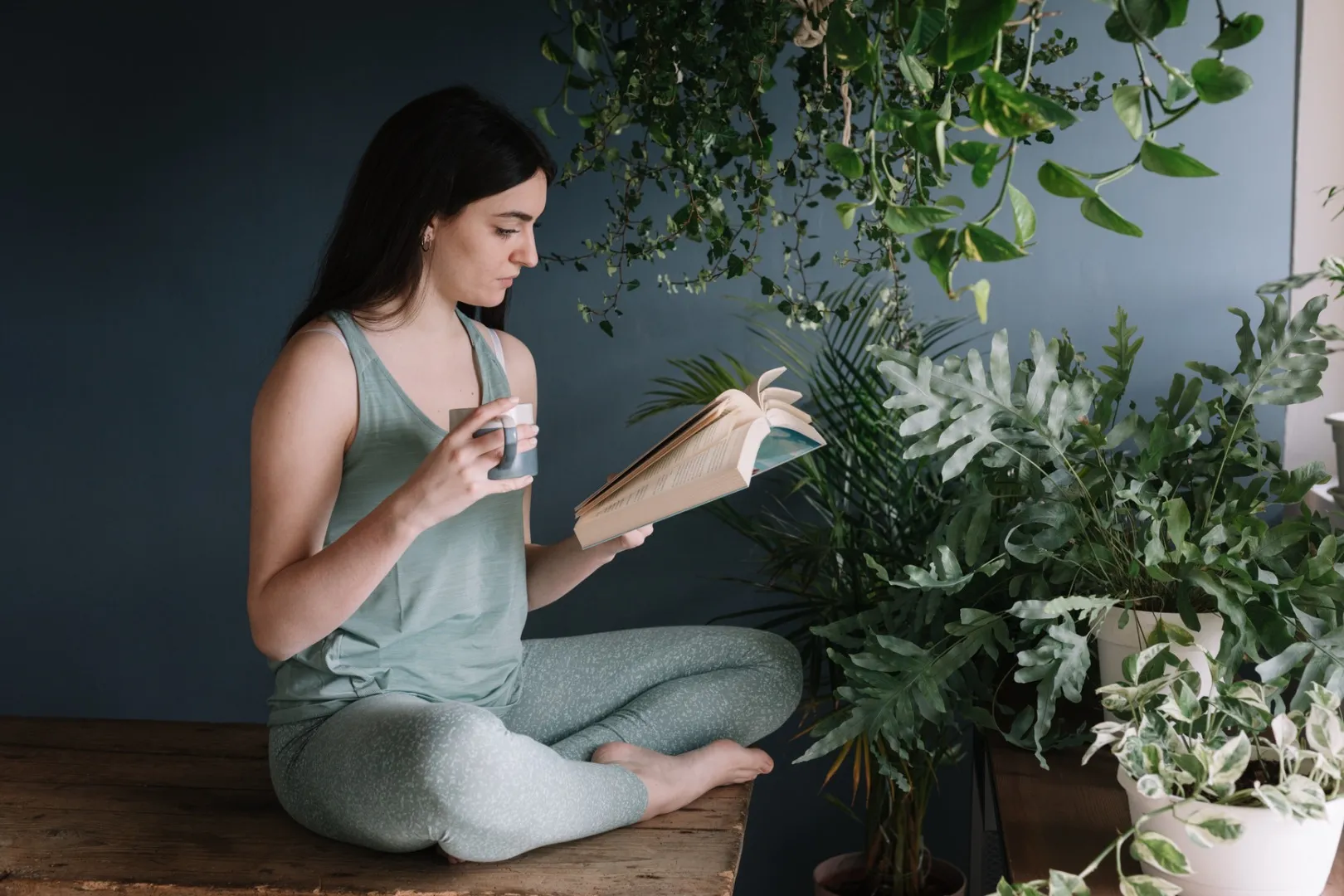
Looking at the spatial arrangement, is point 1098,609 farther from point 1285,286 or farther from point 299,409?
point 299,409

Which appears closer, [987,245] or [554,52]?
[987,245]

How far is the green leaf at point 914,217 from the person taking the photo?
0.72m

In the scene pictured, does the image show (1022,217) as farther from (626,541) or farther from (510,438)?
(626,541)

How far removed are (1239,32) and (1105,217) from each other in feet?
0.40

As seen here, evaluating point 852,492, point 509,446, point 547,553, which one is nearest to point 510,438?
point 509,446

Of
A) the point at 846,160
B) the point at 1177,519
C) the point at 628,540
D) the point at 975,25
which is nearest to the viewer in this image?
the point at 975,25

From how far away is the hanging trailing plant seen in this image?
675 mm

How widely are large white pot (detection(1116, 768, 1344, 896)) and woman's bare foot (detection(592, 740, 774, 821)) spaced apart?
630mm

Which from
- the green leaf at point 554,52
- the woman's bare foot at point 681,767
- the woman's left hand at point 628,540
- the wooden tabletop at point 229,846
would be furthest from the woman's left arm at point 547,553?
the green leaf at point 554,52

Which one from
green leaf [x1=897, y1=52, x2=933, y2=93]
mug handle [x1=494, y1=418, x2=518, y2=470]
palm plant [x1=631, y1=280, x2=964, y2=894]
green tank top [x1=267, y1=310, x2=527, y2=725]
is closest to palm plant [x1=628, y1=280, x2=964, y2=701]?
palm plant [x1=631, y1=280, x2=964, y2=894]

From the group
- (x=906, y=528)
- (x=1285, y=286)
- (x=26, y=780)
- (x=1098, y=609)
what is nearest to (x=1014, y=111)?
(x=1098, y=609)

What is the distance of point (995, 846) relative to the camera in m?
2.05

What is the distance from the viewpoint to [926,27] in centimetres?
72

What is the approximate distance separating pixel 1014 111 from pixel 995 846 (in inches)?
67.0
